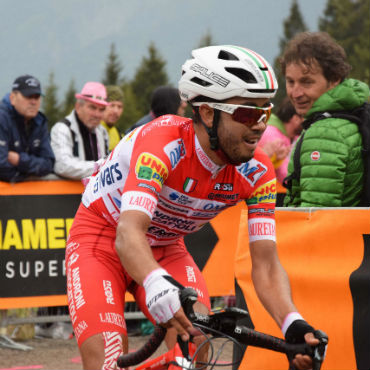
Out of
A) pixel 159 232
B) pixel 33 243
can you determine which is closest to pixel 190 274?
pixel 159 232

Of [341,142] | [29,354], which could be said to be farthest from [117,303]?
[29,354]

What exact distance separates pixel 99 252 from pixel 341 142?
5.84 feet

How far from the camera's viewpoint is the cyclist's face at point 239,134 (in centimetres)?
332

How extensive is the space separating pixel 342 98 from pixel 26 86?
4.23 meters

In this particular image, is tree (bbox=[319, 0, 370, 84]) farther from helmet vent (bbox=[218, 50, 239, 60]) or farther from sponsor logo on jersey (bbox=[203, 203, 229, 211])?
helmet vent (bbox=[218, 50, 239, 60])

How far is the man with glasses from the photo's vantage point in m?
7.84

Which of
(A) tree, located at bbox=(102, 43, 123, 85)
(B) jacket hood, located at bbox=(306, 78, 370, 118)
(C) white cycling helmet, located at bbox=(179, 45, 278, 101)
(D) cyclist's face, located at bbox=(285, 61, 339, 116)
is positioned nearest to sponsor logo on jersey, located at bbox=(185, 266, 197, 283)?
(C) white cycling helmet, located at bbox=(179, 45, 278, 101)

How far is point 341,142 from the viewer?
178 inches

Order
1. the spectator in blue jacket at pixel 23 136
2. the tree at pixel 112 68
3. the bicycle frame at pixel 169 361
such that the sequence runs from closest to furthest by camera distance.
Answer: the bicycle frame at pixel 169 361
the spectator in blue jacket at pixel 23 136
the tree at pixel 112 68

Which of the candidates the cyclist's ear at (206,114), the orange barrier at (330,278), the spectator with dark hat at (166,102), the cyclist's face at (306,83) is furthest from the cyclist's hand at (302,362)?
the spectator with dark hat at (166,102)

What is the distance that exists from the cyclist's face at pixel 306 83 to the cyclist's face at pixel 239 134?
→ 1.63 metres

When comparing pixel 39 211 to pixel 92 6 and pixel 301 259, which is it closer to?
pixel 301 259

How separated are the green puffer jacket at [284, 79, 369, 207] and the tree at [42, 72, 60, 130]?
47.8 meters

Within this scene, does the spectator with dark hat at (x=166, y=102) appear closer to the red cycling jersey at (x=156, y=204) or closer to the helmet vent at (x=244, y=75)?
the red cycling jersey at (x=156, y=204)
